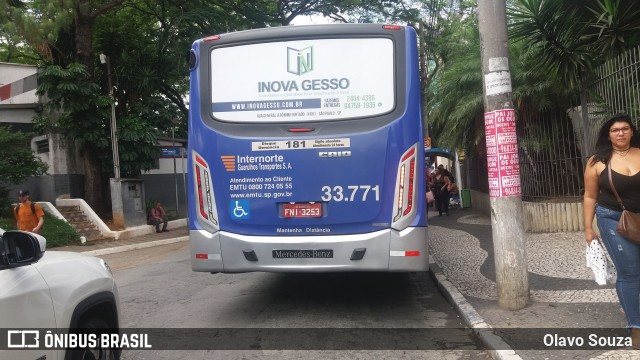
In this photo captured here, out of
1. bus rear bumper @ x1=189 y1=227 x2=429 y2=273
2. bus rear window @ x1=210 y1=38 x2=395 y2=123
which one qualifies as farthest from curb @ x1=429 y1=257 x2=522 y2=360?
bus rear window @ x1=210 y1=38 x2=395 y2=123

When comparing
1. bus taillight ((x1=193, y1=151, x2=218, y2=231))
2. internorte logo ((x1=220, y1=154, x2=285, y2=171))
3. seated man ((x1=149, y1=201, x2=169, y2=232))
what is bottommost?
seated man ((x1=149, y1=201, x2=169, y2=232))

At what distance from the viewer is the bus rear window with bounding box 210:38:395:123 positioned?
6051 millimetres

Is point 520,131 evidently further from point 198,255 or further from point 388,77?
point 198,255

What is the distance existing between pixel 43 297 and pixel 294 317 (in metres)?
3.69

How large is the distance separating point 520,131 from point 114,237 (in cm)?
1219

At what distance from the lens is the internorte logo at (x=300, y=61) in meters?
6.15

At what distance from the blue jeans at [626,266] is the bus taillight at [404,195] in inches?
76.4

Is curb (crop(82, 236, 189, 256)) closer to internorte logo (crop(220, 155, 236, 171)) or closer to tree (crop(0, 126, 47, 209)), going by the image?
tree (crop(0, 126, 47, 209))

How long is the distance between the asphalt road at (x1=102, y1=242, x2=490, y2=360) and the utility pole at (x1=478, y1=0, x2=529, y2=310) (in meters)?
0.75

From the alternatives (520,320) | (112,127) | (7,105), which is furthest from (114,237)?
(520,320)

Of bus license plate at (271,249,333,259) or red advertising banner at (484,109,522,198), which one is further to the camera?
bus license plate at (271,249,333,259)

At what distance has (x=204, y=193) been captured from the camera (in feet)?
20.3

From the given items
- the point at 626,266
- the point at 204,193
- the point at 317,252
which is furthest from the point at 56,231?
the point at 626,266

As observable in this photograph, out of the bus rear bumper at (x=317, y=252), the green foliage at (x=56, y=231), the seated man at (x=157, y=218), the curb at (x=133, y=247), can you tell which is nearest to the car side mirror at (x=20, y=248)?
the bus rear bumper at (x=317, y=252)
